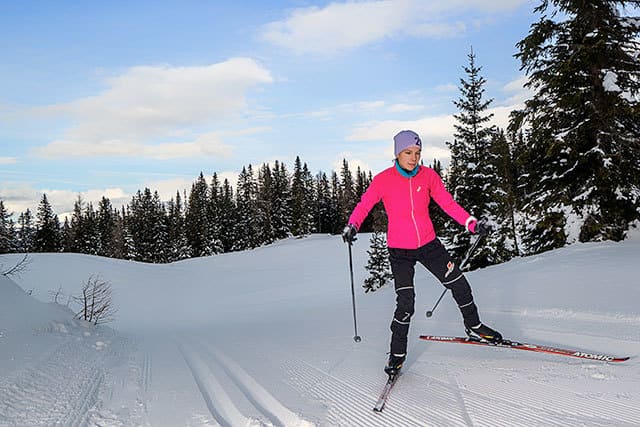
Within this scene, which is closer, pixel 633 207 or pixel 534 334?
pixel 534 334

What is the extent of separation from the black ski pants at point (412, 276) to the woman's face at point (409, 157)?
2.70ft

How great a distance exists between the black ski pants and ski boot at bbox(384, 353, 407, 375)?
0.13 metres

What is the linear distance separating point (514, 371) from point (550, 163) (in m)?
12.1

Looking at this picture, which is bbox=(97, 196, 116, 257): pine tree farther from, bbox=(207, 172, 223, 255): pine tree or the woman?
the woman

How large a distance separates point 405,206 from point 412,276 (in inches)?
28.1

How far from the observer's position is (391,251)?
4.66m

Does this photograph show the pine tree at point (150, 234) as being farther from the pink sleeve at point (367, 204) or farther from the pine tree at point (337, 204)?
the pink sleeve at point (367, 204)

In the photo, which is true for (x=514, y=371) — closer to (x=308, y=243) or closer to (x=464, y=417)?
(x=464, y=417)

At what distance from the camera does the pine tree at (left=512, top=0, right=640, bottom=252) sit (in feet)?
41.5

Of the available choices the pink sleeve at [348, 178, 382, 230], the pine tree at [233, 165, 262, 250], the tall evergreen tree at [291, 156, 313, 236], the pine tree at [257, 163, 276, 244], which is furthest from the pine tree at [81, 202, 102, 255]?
the pink sleeve at [348, 178, 382, 230]

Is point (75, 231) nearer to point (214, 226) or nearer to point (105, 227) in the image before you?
point (105, 227)

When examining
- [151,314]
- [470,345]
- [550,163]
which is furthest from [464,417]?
[151,314]

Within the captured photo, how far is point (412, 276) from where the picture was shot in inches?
179

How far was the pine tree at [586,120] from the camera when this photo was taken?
499 inches
